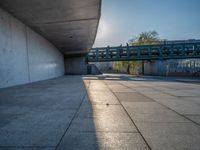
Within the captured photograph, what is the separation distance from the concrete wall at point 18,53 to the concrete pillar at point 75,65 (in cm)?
1410

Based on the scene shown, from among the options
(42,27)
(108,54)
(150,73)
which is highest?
(42,27)

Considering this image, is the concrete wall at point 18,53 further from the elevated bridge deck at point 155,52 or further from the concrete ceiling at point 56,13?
the elevated bridge deck at point 155,52

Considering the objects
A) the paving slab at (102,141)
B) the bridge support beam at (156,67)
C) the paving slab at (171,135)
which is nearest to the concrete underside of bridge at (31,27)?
the paving slab at (171,135)

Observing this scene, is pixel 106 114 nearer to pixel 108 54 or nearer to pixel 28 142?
pixel 28 142

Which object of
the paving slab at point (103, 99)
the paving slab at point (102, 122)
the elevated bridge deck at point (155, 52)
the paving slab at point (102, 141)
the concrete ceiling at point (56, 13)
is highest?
the concrete ceiling at point (56, 13)

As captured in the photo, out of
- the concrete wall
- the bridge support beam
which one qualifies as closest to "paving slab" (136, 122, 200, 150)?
the concrete wall

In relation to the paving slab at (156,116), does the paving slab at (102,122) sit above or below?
above

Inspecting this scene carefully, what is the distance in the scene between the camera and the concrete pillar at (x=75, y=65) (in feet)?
101

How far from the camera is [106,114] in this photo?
148 inches

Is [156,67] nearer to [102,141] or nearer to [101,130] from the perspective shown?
[101,130]

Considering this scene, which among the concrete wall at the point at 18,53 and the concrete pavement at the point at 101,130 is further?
the concrete wall at the point at 18,53

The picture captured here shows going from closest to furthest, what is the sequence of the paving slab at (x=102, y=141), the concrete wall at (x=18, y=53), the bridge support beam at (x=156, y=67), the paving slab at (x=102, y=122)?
1. the paving slab at (x=102, y=141)
2. the paving slab at (x=102, y=122)
3. the concrete wall at (x=18, y=53)
4. the bridge support beam at (x=156, y=67)

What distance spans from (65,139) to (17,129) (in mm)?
1148

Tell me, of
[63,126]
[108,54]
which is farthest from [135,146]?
[108,54]
